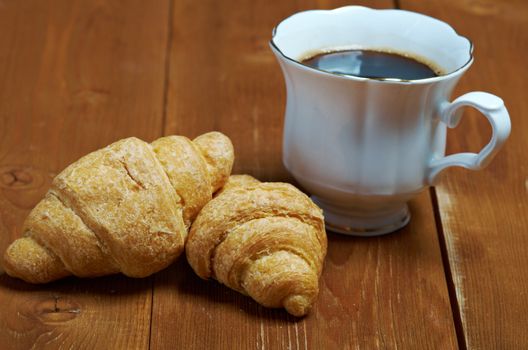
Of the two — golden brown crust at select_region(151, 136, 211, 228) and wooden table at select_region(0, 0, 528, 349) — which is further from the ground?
golden brown crust at select_region(151, 136, 211, 228)

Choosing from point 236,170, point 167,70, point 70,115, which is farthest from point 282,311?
point 167,70

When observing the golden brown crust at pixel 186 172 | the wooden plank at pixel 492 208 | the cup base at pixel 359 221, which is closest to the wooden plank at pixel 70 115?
the golden brown crust at pixel 186 172

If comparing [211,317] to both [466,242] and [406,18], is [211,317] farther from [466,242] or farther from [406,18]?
[406,18]

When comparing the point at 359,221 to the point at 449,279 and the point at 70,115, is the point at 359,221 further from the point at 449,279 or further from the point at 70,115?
the point at 70,115

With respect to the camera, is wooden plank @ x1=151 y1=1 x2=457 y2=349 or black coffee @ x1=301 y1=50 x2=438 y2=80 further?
black coffee @ x1=301 y1=50 x2=438 y2=80

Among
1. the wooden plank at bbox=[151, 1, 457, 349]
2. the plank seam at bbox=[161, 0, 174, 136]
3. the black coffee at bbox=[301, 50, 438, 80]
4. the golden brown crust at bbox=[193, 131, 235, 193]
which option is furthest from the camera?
the plank seam at bbox=[161, 0, 174, 136]

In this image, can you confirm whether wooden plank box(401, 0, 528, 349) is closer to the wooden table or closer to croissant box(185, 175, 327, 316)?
the wooden table

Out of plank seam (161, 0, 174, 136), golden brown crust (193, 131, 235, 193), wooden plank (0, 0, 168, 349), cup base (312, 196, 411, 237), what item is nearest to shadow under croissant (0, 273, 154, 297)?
wooden plank (0, 0, 168, 349)
